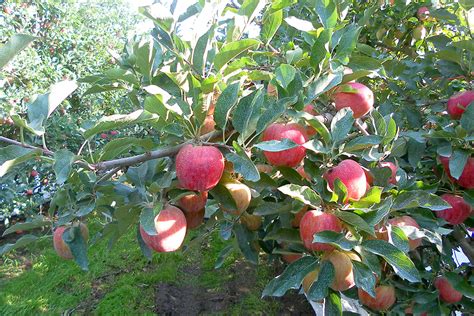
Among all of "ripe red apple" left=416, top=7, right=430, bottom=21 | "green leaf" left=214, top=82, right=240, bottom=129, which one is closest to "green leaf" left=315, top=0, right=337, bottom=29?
"green leaf" left=214, top=82, right=240, bottom=129

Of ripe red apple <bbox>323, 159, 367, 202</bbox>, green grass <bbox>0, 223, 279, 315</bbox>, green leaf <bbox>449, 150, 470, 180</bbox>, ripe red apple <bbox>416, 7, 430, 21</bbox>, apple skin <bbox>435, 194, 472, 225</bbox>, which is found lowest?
green grass <bbox>0, 223, 279, 315</bbox>

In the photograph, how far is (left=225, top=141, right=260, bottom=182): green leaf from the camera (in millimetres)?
649

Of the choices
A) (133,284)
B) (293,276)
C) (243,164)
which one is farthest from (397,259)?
(133,284)

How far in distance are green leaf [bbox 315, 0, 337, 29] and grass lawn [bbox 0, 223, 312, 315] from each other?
6.08 ft

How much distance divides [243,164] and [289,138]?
Result: 0.10m

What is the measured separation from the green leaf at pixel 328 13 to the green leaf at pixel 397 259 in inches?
16.3

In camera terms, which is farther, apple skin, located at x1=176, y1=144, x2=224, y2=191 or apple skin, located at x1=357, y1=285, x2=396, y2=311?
apple skin, located at x1=357, y1=285, x2=396, y2=311

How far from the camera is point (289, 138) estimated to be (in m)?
0.72

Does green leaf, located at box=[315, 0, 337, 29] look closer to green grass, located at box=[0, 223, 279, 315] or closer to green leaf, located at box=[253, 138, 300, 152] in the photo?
green leaf, located at box=[253, 138, 300, 152]

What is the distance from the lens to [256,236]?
3.51 feet

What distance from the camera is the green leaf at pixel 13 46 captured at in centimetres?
62

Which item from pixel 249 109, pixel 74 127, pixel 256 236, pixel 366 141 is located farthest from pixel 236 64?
pixel 74 127

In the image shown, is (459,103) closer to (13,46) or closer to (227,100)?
(227,100)

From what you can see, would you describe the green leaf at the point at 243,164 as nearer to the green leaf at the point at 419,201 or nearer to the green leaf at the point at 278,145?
the green leaf at the point at 278,145
